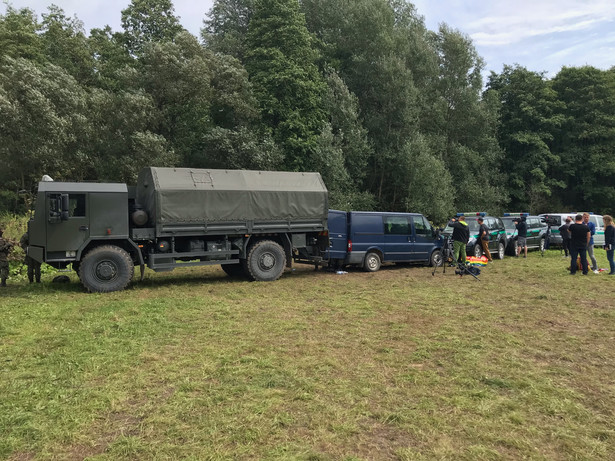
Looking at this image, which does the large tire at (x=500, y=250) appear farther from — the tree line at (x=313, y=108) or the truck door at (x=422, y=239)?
the tree line at (x=313, y=108)

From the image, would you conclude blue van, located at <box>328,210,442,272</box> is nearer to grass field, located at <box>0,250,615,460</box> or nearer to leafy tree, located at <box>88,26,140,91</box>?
grass field, located at <box>0,250,615,460</box>

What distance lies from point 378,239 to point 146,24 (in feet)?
87.2

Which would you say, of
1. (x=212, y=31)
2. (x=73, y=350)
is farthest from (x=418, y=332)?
(x=212, y=31)

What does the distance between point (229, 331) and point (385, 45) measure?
96.6 ft

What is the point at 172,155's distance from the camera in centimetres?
2367

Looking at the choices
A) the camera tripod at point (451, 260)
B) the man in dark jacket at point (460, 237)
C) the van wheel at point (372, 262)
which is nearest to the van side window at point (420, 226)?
the camera tripod at point (451, 260)

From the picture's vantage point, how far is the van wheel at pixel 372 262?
14.5 meters

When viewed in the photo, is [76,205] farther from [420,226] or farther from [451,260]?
[451,260]

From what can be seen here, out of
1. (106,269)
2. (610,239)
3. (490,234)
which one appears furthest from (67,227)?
(490,234)

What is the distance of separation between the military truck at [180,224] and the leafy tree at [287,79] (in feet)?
47.0

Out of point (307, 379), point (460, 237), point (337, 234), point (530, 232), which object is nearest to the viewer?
point (307, 379)

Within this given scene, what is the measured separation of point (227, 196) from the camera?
11891 mm

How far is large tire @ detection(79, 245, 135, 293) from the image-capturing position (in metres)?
10.4

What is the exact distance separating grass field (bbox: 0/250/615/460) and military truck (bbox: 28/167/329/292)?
1461 millimetres
